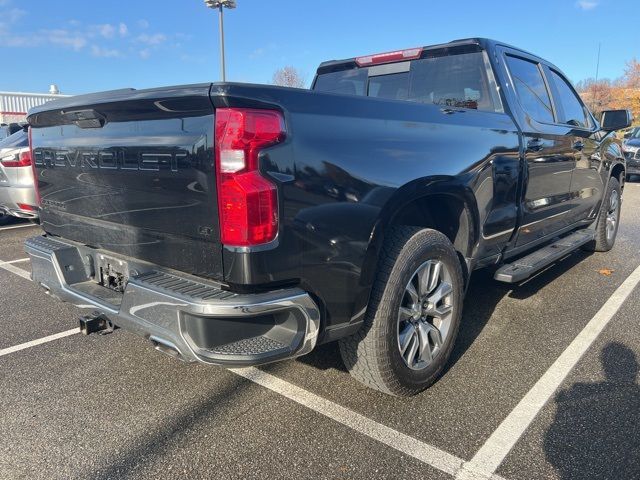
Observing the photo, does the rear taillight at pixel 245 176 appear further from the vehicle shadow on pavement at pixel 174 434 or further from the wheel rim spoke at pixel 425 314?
the vehicle shadow on pavement at pixel 174 434

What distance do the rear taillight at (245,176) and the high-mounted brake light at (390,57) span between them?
2.41m

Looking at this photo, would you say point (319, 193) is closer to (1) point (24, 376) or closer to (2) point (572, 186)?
(1) point (24, 376)

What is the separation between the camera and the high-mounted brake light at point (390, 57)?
3.99 meters

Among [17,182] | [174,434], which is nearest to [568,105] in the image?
[174,434]

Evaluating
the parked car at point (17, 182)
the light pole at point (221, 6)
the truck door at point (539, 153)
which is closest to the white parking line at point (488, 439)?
the truck door at point (539, 153)

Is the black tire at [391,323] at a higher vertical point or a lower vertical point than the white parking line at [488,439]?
higher

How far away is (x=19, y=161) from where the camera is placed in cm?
627

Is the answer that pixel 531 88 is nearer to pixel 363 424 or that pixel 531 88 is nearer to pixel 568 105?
pixel 568 105

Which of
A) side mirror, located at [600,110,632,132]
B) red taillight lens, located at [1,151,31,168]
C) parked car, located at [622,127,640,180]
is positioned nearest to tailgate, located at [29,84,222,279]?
red taillight lens, located at [1,151,31,168]

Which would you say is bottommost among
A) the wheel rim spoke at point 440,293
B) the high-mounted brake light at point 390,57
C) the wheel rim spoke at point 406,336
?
the wheel rim spoke at point 406,336

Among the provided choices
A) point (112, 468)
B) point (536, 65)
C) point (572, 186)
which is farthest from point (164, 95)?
point (572, 186)

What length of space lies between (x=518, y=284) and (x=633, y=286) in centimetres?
107

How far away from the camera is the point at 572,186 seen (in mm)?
4566

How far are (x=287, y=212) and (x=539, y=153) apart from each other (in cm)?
259
